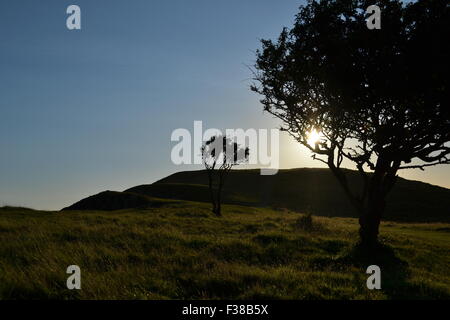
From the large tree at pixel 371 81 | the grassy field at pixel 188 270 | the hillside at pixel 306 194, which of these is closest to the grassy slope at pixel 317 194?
the hillside at pixel 306 194

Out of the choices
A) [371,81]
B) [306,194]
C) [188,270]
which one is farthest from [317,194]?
[188,270]

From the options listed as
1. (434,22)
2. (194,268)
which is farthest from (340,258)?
(434,22)

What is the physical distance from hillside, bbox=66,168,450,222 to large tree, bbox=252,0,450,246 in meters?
77.9

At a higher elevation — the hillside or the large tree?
the large tree

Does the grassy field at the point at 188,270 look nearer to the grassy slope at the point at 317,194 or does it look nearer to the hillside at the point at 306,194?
the hillside at the point at 306,194

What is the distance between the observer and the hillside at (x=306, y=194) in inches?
4471

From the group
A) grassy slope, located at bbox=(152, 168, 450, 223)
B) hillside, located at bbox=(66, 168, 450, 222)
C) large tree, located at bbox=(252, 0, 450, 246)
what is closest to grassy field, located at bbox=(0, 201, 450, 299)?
large tree, located at bbox=(252, 0, 450, 246)

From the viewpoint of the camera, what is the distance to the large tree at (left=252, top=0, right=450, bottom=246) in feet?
59.8

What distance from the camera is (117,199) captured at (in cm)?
9938

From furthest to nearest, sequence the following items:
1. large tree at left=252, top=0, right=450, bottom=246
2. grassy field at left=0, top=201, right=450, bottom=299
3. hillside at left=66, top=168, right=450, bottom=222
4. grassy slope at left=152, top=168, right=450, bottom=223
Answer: grassy slope at left=152, top=168, right=450, bottom=223
hillside at left=66, top=168, right=450, bottom=222
large tree at left=252, top=0, right=450, bottom=246
grassy field at left=0, top=201, right=450, bottom=299

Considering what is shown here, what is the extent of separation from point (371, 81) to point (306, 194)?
121m

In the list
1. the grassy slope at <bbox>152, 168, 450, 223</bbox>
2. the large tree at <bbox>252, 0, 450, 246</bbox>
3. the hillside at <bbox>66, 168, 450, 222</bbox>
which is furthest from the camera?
the grassy slope at <bbox>152, 168, 450, 223</bbox>

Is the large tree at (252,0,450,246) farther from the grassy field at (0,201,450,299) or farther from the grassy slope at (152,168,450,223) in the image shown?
the grassy slope at (152,168,450,223)

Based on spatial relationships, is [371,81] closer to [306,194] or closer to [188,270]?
[188,270]
